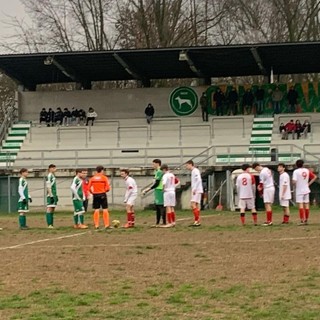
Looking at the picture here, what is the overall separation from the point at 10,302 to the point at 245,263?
5184 mm

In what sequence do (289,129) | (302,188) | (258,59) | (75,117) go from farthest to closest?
(75,117), (258,59), (289,129), (302,188)

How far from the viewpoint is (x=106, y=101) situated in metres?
53.9

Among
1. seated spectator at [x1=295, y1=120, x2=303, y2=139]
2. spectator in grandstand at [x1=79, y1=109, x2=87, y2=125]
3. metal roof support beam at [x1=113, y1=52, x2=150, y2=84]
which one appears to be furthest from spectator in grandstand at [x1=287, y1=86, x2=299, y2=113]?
spectator in grandstand at [x1=79, y1=109, x2=87, y2=125]

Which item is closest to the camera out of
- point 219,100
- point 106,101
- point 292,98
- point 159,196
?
point 159,196

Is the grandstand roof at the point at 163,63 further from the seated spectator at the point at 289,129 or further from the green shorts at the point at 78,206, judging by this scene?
the green shorts at the point at 78,206

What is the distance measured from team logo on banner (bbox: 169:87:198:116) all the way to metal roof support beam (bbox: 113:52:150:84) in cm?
215

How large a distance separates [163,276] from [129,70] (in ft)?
123

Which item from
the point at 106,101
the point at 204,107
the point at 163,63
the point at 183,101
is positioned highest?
the point at 163,63

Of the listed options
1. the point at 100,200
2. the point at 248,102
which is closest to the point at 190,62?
the point at 248,102

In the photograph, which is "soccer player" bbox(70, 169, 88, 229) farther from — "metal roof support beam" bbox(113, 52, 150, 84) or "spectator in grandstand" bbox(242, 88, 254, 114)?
"spectator in grandstand" bbox(242, 88, 254, 114)

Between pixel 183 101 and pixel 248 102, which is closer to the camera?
pixel 248 102

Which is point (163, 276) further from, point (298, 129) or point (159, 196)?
point (298, 129)

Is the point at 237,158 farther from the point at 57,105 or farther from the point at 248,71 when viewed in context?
the point at 57,105

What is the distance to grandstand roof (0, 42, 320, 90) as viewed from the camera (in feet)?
153
